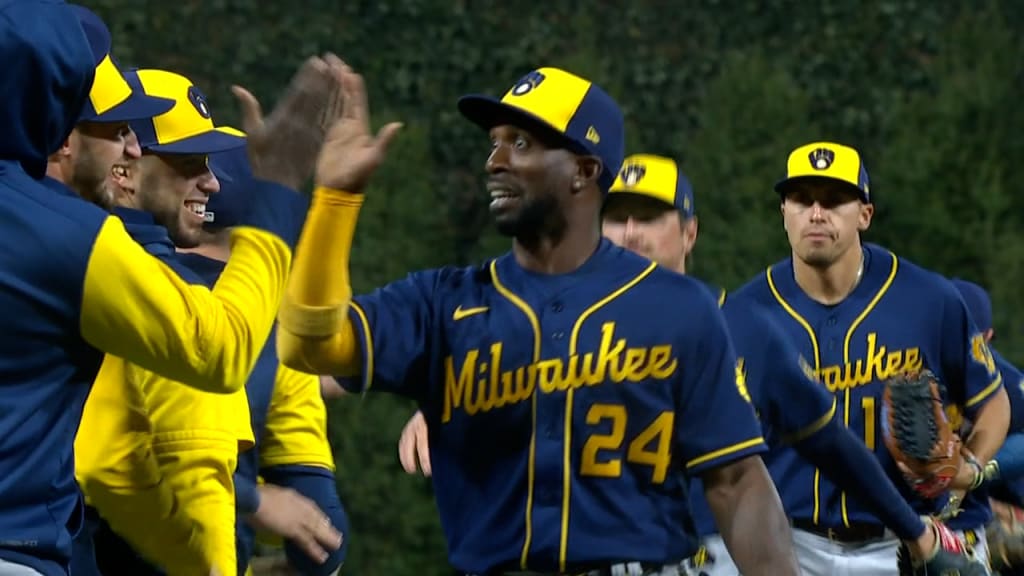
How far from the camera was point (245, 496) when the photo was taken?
4.20m

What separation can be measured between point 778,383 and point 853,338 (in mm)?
1777

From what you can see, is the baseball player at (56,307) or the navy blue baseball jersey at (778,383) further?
the navy blue baseball jersey at (778,383)

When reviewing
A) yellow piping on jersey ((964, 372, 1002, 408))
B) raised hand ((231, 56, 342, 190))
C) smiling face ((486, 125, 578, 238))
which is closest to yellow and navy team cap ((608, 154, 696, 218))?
yellow piping on jersey ((964, 372, 1002, 408))

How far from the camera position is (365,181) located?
3.58 m

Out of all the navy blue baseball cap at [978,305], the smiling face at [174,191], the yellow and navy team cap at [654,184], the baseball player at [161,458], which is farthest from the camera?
the navy blue baseball cap at [978,305]

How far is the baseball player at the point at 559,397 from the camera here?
12.7 ft

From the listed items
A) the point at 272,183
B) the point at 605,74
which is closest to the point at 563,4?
the point at 605,74

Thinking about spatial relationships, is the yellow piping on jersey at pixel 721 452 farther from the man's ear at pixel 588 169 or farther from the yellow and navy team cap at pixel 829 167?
the yellow and navy team cap at pixel 829 167

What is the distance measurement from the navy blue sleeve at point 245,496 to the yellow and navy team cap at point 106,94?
0.87 meters

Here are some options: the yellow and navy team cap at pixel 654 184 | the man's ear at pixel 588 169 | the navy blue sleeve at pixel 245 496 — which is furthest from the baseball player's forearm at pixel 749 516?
the yellow and navy team cap at pixel 654 184

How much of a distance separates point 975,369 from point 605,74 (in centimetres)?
605

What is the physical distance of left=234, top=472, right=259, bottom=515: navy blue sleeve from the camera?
418 centimetres

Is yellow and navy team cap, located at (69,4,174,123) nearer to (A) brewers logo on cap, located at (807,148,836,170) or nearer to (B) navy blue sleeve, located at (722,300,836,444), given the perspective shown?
(B) navy blue sleeve, located at (722,300,836,444)

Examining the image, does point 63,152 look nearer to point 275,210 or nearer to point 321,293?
point 275,210
